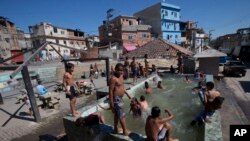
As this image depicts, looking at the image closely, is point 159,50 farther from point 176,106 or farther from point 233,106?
point 233,106

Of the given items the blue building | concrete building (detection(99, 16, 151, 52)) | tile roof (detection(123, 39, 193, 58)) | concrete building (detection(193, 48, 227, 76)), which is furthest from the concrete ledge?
the blue building

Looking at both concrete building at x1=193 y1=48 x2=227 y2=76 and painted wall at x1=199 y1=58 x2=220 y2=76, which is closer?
concrete building at x1=193 y1=48 x2=227 y2=76

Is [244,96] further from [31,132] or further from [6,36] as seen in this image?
[6,36]

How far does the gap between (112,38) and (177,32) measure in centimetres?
2041

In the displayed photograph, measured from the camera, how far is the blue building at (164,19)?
45872 mm

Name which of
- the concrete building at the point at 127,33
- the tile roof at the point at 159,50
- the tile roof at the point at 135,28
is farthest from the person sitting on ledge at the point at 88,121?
the tile roof at the point at 135,28

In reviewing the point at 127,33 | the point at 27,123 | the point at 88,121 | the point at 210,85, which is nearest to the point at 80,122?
the point at 88,121

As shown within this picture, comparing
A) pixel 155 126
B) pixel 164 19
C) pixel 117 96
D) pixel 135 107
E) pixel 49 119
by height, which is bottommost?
pixel 49 119

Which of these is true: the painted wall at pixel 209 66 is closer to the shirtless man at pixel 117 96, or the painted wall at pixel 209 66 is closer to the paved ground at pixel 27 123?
the paved ground at pixel 27 123

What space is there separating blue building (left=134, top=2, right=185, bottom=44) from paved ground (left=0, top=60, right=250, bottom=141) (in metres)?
36.6

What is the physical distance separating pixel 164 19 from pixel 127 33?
12.1 metres

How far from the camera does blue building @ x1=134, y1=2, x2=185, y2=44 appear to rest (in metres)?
45.9

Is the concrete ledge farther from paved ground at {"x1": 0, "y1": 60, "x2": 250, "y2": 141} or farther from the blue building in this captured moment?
the blue building

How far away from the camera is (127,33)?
4078 cm
